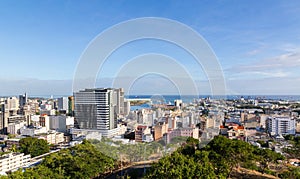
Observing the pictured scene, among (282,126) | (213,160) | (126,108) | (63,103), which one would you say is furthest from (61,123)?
(282,126)

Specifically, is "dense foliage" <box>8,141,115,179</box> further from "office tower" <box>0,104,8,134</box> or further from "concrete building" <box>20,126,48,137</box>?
"office tower" <box>0,104,8,134</box>

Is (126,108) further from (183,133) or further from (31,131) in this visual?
(31,131)

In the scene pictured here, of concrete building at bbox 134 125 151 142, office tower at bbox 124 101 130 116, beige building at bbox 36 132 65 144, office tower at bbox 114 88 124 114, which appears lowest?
beige building at bbox 36 132 65 144

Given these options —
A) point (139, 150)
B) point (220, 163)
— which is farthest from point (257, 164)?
point (139, 150)

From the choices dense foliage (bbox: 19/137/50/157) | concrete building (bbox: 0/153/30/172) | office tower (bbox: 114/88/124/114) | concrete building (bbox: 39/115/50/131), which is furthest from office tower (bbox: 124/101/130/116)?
concrete building (bbox: 39/115/50/131)

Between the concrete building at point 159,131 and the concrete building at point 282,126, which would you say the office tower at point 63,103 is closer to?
the concrete building at point 159,131

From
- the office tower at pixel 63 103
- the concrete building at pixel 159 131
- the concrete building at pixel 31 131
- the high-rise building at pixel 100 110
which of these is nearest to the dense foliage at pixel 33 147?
the high-rise building at pixel 100 110
